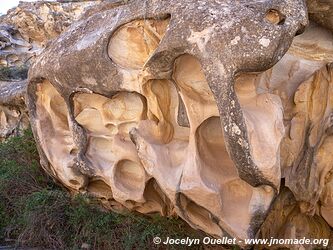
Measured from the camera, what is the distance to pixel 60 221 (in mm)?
5246

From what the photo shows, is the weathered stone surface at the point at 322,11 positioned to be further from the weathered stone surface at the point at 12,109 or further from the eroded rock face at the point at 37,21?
the eroded rock face at the point at 37,21

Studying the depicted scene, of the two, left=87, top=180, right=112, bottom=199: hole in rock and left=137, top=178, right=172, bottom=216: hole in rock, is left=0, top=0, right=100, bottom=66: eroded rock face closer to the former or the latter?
left=87, top=180, right=112, bottom=199: hole in rock

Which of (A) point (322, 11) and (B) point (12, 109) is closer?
(A) point (322, 11)

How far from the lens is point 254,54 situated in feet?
10.9

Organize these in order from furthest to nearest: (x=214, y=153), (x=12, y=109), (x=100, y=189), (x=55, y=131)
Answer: (x=12, y=109)
(x=55, y=131)
(x=100, y=189)
(x=214, y=153)

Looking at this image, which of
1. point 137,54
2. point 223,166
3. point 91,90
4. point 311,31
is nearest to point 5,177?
point 91,90

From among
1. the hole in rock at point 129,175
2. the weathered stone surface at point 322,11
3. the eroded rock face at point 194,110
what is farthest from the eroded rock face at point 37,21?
the weathered stone surface at point 322,11

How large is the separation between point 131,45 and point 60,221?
7.33 feet

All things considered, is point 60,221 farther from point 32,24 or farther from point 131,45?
point 32,24

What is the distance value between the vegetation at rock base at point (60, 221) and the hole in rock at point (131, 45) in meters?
1.64

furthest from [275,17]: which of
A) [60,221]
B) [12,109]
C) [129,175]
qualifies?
[12,109]

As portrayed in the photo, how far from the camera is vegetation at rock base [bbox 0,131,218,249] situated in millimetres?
4723

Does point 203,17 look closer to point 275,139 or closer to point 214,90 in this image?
point 214,90

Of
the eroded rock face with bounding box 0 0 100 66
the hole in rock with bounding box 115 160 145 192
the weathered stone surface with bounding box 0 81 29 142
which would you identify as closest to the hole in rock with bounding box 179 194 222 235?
the hole in rock with bounding box 115 160 145 192
